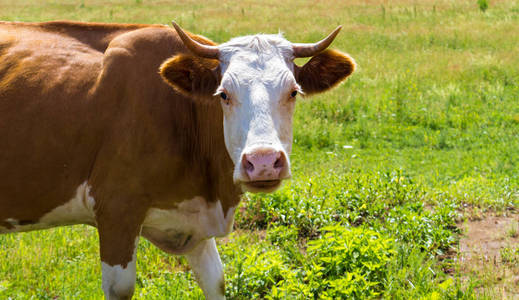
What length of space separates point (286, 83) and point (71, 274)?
9.65 ft

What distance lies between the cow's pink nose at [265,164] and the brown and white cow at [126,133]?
0.50 m

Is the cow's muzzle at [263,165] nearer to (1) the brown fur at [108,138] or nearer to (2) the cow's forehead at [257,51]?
(2) the cow's forehead at [257,51]

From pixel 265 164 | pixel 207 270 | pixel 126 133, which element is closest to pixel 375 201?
pixel 207 270

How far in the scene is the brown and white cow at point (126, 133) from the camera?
394cm

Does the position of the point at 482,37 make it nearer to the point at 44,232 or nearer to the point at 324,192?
the point at 324,192

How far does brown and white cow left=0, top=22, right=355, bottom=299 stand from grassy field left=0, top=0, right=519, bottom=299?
3.05 ft

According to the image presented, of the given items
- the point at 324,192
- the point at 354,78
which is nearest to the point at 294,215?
the point at 324,192

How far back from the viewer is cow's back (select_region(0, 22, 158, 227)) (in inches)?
159

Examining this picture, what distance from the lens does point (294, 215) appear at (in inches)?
234

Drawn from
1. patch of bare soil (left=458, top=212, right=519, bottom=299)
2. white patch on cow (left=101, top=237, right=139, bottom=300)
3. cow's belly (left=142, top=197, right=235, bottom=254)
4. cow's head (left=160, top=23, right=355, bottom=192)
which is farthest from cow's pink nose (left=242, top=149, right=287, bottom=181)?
patch of bare soil (left=458, top=212, right=519, bottom=299)

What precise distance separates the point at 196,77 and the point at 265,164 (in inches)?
43.7

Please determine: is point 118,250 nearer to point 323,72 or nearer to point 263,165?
point 263,165

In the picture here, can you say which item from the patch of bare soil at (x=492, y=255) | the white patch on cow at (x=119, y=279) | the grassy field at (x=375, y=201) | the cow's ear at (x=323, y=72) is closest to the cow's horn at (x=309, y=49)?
the cow's ear at (x=323, y=72)

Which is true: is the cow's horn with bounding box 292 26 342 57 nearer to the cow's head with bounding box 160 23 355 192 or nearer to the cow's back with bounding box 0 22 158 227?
the cow's head with bounding box 160 23 355 192
